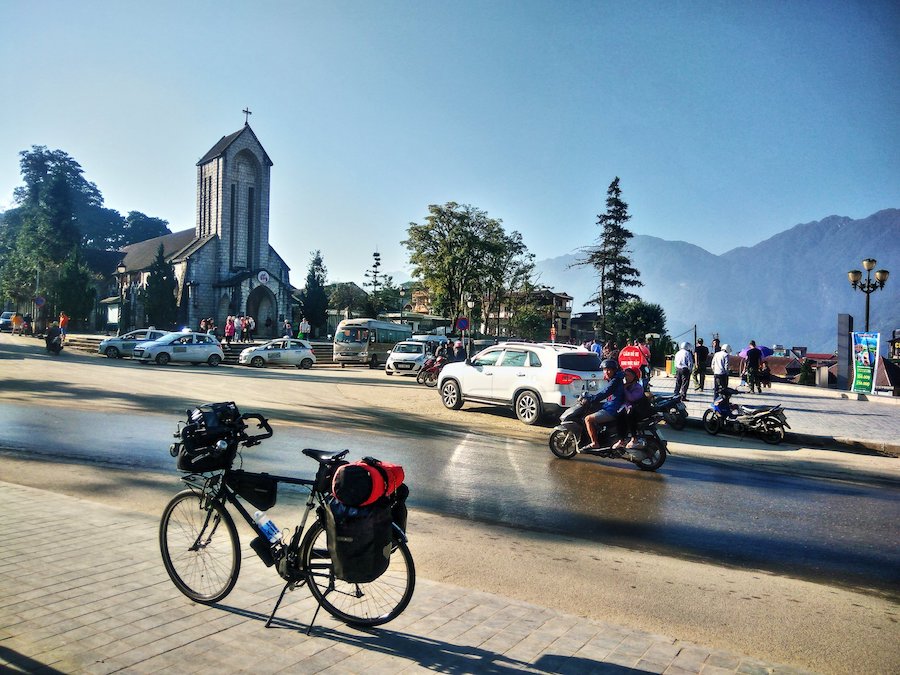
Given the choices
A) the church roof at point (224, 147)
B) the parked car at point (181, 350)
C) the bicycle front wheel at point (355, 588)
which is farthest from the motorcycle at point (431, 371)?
the church roof at point (224, 147)

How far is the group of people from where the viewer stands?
17.0 metres

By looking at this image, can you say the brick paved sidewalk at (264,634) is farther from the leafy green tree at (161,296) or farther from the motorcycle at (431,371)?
the leafy green tree at (161,296)

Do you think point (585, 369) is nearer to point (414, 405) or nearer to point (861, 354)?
point (414, 405)

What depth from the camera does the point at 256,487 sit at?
3904 millimetres

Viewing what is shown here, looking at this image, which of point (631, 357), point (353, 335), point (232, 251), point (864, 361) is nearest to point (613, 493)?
point (631, 357)

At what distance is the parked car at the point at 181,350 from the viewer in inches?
1180

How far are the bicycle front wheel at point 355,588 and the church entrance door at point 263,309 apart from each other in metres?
56.1

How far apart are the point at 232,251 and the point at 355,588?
60.7 meters

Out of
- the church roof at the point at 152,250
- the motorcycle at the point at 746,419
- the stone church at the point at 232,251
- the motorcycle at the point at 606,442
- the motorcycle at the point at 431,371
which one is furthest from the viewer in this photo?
the church roof at the point at 152,250

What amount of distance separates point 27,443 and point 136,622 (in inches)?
301

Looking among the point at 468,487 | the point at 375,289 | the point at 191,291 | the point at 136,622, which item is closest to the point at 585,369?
the point at 468,487

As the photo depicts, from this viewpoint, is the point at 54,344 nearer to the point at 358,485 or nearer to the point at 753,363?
the point at 753,363

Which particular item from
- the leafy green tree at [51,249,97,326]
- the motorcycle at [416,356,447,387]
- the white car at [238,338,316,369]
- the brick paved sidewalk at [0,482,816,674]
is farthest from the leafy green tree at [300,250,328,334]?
the brick paved sidewalk at [0,482,816,674]

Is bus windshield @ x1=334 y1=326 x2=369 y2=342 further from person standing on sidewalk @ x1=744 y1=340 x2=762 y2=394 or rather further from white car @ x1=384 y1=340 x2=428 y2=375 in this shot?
person standing on sidewalk @ x1=744 y1=340 x2=762 y2=394
